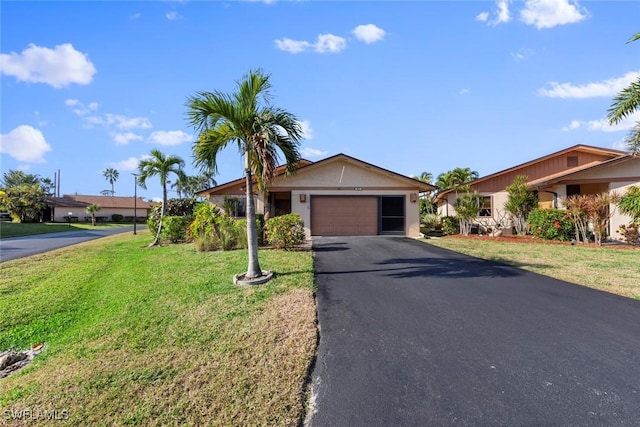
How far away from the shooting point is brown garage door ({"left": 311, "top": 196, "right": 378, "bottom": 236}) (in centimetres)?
1691

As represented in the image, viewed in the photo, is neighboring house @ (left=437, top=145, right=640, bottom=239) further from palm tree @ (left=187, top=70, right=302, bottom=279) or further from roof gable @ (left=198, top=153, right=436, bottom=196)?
palm tree @ (left=187, top=70, right=302, bottom=279)

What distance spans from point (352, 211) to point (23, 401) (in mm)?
14914

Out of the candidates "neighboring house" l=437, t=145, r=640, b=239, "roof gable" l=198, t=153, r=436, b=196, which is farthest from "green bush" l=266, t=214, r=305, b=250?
"neighboring house" l=437, t=145, r=640, b=239

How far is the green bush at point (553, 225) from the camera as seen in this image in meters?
14.2

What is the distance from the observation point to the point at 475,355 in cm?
367

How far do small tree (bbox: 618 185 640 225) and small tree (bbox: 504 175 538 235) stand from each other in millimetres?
3955

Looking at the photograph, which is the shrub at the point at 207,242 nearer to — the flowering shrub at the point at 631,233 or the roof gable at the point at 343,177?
the roof gable at the point at 343,177

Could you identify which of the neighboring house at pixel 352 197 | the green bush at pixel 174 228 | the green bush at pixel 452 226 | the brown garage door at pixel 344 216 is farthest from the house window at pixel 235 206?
the green bush at pixel 452 226

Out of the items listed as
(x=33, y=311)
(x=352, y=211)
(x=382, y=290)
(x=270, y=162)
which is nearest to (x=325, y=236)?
(x=352, y=211)

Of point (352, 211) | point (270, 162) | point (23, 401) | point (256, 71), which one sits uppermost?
point (256, 71)

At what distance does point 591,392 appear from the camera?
296cm

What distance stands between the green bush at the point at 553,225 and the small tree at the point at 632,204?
1855mm

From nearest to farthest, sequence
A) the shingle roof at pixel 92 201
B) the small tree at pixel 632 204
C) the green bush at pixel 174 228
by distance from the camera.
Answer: the small tree at pixel 632 204
the green bush at pixel 174 228
the shingle roof at pixel 92 201

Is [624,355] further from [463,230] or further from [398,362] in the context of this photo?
[463,230]
